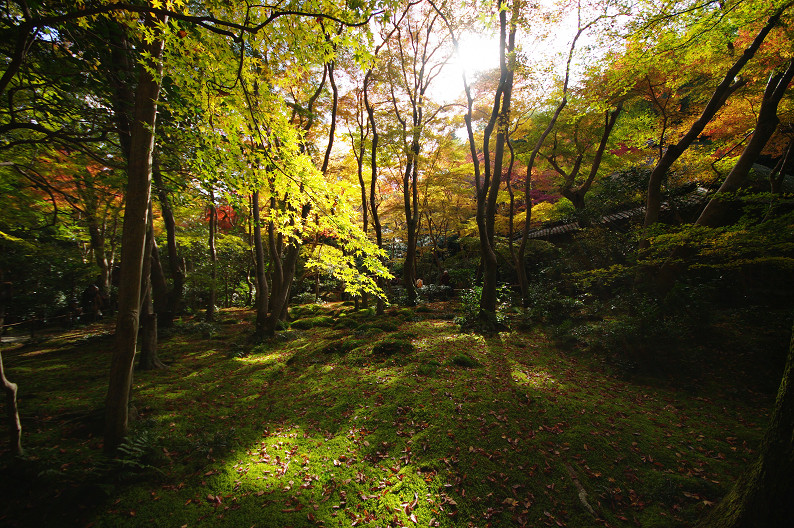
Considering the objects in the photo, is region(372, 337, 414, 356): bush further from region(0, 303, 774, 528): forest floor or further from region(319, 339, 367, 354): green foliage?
region(319, 339, 367, 354): green foliage

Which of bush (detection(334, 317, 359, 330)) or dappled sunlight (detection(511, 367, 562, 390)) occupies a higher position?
bush (detection(334, 317, 359, 330))

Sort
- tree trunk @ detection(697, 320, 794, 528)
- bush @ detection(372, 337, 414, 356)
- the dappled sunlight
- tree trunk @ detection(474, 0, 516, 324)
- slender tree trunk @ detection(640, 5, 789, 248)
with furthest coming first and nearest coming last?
tree trunk @ detection(474, 0, 516, 324), bush @ detection(372, 337, 414, 356), slender tree trunk @ detection(640, 5, 789, 248), the dappled sunlight, tree trunk @ detection(697, 320, 794, 528)

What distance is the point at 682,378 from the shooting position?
19.6 ft

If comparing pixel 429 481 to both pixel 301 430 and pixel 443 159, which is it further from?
pixel 443 159

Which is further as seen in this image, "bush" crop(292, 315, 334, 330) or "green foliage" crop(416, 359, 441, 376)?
"bush" crop(292, 315, 334, 330)

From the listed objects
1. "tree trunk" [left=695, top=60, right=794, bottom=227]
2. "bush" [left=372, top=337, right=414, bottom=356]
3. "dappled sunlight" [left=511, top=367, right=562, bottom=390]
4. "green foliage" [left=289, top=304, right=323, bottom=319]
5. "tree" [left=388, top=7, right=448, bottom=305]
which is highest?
"tree" [left=388, top=7, right=448, bottom=305]

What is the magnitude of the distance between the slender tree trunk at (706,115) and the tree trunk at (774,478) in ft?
23.5

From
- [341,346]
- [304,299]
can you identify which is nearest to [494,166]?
[341,346]

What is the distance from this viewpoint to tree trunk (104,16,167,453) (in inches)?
127

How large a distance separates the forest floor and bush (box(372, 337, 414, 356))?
0.40 meters

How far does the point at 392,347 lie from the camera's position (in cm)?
772

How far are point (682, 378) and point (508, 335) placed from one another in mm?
4035

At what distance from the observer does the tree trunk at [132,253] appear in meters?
3.23

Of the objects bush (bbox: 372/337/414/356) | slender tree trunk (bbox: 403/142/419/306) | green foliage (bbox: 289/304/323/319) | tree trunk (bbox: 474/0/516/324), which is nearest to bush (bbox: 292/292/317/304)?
green foliage (bbox: 289/304/323/319)
